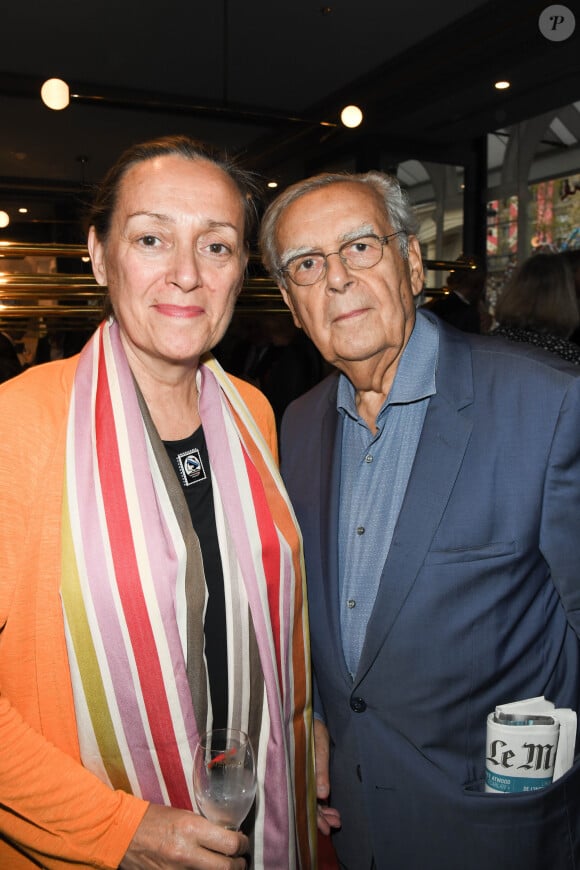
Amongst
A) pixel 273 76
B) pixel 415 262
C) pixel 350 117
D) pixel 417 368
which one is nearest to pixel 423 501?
pixel 417 368

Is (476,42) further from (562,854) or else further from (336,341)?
(562,854)

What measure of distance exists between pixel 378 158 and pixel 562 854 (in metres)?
5.94

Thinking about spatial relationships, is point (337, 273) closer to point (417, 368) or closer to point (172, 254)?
point (417, 368)

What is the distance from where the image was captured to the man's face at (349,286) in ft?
5.45

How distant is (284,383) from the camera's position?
349 centimetres

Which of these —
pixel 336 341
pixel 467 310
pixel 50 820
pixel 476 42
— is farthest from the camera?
pixel 476 42

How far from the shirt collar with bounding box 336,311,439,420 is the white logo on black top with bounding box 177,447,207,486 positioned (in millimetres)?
378

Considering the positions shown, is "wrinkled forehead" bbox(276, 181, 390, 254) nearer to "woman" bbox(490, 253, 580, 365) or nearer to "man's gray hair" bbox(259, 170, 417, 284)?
"man's gray hair" bbox(259, 170, 417, 284)

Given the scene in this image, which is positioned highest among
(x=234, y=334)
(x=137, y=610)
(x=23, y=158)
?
(x=23, y=158)

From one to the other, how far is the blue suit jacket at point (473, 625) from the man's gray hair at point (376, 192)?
495 mm

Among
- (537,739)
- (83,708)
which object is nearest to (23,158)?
(83,708)

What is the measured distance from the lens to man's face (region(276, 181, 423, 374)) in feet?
5.45

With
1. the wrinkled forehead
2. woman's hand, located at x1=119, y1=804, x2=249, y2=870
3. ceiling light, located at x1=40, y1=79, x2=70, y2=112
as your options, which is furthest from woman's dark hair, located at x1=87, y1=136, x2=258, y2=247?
ceiling light, located at x1=40, y1=79, x2=70, y2=112

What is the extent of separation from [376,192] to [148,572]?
1.03 m
